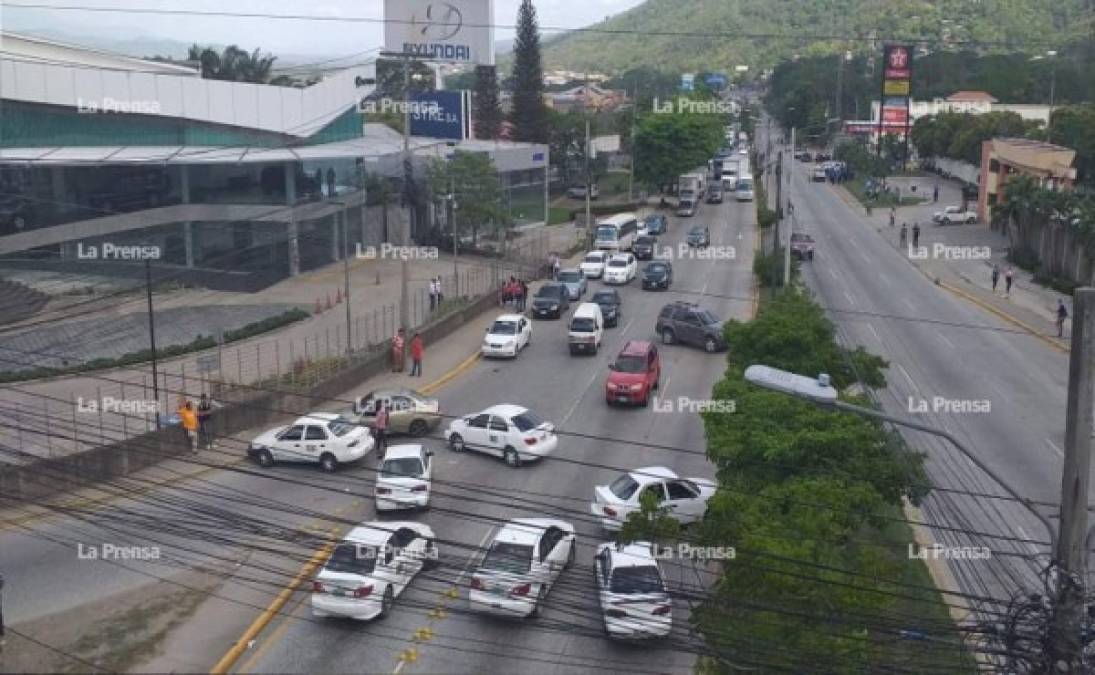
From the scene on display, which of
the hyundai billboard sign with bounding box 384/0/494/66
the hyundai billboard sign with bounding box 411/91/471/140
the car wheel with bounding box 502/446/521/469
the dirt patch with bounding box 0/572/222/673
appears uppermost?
the hyundai billboard sign with bounding box 384/0/494/66

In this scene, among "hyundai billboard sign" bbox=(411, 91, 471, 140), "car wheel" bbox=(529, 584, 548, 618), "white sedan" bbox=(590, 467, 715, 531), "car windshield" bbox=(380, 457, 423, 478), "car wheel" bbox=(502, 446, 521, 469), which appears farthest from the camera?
"hyundai billboard sign" bbox=(411, 91, 471, 140)

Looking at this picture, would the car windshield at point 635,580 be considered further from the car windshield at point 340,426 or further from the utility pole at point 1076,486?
the car windshield at point 340,426

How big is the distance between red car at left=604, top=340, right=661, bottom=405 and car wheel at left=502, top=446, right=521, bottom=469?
5.56 meters

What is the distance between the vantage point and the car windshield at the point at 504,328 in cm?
3606

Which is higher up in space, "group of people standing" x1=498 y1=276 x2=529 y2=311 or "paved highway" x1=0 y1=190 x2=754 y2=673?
"group of people standing" x1=498 y1=276 x2=529 y2=311

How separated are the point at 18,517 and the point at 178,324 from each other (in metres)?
18.3

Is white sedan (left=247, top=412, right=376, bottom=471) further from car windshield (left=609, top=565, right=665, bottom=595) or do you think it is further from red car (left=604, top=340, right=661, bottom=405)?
car windshield (left=609, top=565, right=665, bottom=595)

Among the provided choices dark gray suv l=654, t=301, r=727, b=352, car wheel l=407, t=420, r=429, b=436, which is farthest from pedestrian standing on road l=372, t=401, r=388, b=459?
dark gray suv l=654, t=301, r=727, b=352

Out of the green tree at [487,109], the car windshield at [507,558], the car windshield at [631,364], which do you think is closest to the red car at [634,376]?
the car windshield at [631,364]

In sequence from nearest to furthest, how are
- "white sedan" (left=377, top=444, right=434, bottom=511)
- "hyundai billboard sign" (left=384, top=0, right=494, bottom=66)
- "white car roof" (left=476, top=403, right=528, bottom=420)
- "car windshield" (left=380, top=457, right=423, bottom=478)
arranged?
"white sedan" (left=377, top=444, right=434, bottom=511) < "car windshield" (left=380, top=457, right=423, bottom=478) < "white car roof" (left=476, top=403, right=528, bottom=420) < "hyundai billboard sign" (left=384, top=0, right=494, bottom=66)

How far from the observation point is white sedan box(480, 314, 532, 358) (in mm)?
35531

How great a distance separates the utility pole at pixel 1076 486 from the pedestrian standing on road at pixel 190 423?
63.2ft

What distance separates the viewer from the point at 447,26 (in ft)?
243

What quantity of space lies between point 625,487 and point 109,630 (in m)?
8.84
